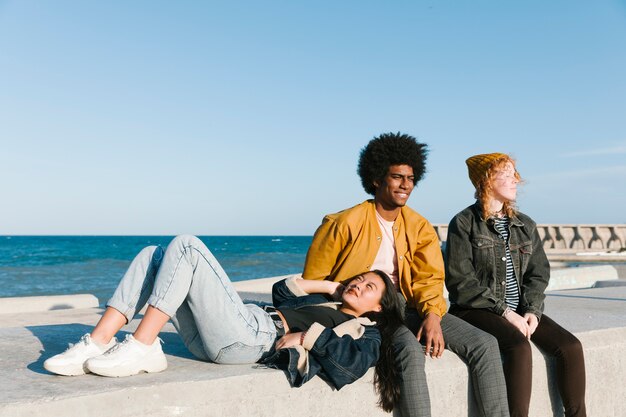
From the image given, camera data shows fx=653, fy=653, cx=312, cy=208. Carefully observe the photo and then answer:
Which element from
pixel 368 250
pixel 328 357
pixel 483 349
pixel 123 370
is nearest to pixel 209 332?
pixel 123 370

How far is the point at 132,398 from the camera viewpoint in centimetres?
289

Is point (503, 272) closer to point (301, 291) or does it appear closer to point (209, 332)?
point (301, 291)

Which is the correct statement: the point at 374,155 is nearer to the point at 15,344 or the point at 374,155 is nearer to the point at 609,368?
the point at 609,368

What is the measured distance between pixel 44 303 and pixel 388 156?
6.88m

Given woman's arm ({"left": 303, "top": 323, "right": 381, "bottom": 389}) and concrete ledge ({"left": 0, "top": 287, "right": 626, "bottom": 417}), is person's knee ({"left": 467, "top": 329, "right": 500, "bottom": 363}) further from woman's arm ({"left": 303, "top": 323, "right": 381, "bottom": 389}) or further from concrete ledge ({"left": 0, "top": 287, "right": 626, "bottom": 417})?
woman's arm ({"left": 303, "top": 323, "right": 381, "bottom": 389})

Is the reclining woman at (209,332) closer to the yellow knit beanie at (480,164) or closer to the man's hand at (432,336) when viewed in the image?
the man's hand at (432,336)

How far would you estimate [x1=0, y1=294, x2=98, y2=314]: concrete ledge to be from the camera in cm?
906

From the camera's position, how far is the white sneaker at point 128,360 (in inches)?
121

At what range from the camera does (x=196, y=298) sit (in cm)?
327

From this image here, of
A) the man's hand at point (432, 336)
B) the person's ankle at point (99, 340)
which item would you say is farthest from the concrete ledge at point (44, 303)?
the man's hand at point (432, 336)

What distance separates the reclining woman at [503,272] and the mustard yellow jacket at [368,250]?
24cm

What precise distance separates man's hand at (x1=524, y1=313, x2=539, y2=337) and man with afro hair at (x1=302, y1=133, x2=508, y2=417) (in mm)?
451

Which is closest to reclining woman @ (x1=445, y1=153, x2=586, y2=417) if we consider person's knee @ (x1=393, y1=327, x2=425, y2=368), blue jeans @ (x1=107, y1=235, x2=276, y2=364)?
person's knee @ (x1=393, y1=327, x2=425, y2=368)

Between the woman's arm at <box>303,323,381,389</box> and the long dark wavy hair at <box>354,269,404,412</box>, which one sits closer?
the woman's arm at <box>303,323,381,389</box>
